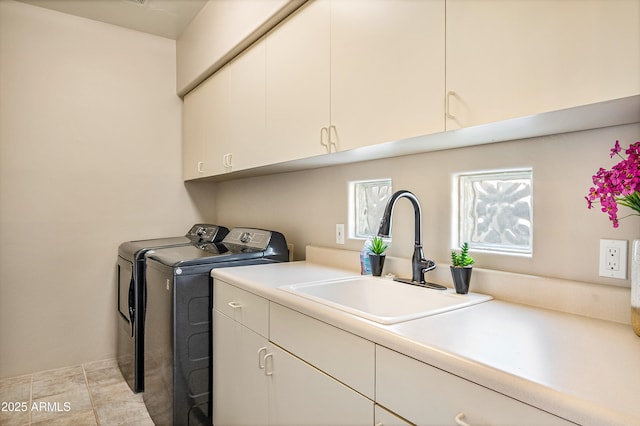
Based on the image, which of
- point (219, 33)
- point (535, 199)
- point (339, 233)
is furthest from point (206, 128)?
point (535, 199)

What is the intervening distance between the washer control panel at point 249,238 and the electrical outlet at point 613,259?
156cm

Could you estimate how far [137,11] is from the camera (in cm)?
277

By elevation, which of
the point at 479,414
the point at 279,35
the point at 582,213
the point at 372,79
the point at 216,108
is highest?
the point at 279,35

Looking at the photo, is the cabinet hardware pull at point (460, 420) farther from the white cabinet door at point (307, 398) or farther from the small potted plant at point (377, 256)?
the small potted plant at point (377, 256)

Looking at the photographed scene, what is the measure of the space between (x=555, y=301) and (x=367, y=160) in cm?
102

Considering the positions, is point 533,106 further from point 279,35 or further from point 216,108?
point 216,108

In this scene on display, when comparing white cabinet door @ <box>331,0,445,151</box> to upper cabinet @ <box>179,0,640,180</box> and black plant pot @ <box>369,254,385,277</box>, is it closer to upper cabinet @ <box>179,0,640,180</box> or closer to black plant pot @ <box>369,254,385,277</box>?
upper cabinet @ <box>179,0,640,180</box>

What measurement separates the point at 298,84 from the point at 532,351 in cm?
142

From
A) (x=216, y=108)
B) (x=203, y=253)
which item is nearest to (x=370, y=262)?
(x=203, y=253)

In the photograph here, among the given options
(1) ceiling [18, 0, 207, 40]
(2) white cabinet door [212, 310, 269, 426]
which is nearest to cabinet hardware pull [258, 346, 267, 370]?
(2) white cabinet door [212, 310, 269, 426]

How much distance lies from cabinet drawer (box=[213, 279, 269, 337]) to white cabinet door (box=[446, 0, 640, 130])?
3.15 feet

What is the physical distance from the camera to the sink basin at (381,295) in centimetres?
138

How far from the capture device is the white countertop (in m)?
0.66

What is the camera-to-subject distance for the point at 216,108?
8.72ft
